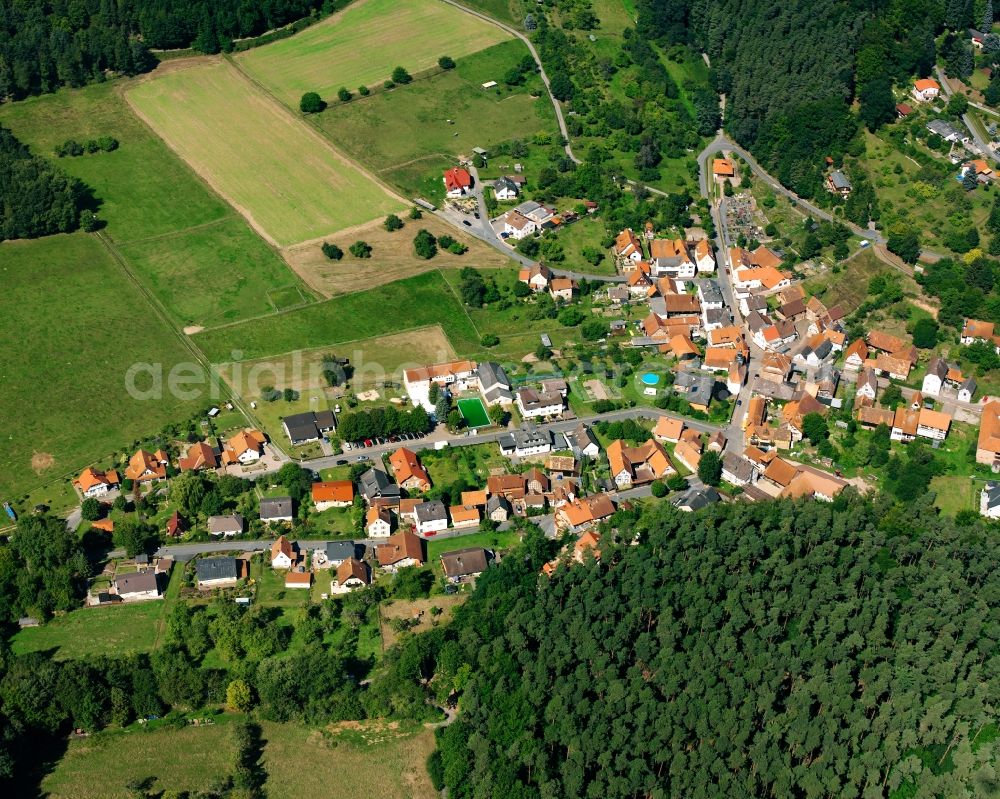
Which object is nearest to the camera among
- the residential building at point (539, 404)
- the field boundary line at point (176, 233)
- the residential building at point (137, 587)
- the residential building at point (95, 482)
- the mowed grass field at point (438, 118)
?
the residential building at point (137, 587)

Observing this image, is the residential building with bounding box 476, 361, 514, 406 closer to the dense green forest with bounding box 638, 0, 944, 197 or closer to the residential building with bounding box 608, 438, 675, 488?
the residential building with bounding box 608, 438, 675, 488

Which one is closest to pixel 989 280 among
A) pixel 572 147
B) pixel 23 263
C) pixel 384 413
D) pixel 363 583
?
pixel 572 147

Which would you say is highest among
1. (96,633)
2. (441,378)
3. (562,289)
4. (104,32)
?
(104,32)

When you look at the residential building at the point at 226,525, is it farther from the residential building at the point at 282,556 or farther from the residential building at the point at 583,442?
the residential building at the point at 583,442

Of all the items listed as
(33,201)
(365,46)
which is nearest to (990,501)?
(33,201)

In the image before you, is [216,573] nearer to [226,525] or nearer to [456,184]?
[226,525]

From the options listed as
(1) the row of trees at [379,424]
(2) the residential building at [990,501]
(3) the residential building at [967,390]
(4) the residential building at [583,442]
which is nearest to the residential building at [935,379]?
(3) the residential building at [967,390]

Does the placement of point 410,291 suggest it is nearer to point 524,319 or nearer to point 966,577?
point 524,319
